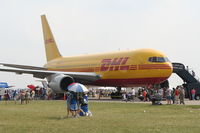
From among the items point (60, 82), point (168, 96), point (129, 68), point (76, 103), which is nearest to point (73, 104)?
point (76, 103)

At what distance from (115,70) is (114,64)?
0.62 metres

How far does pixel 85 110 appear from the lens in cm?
1673

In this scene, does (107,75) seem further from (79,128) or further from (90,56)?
(79,128)

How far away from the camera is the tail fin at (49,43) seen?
4650 centimetres

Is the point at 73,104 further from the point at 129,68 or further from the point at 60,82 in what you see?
the point at 60,82

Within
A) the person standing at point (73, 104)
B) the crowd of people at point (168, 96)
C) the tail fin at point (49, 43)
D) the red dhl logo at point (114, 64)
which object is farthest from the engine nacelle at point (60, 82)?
the person standing at point (73, 104)

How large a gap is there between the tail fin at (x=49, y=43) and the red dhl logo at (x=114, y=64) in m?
13.2

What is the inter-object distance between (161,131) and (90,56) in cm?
2649

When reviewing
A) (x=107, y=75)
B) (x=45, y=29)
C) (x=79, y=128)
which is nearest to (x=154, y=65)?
(x=107, y=75)

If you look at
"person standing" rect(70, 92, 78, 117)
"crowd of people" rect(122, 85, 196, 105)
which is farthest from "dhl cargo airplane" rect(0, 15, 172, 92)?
"person standing" rect(70, 92, 78, 117)

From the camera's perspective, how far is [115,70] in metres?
32.1

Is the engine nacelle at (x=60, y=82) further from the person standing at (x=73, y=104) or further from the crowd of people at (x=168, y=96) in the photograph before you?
the person standing at (x=73, y=104)

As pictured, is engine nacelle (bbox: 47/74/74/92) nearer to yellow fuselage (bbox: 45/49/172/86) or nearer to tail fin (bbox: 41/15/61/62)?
yellow fuselage (bbox: 45/49/172/86)

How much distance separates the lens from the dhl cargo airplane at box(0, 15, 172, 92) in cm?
2991
